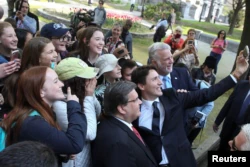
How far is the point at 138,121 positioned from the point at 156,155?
0.40 metres

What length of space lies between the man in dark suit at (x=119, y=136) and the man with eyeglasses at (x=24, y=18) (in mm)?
4257

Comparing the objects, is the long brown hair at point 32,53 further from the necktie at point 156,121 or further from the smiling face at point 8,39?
the necktie at point 156,121

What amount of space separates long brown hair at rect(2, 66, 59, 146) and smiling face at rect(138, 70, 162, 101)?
46.2 inches

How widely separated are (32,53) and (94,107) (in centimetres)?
88

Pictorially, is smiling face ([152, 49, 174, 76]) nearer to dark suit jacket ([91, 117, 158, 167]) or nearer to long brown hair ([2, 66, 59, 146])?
dark suit jacket ([91, 117, 158, 167])

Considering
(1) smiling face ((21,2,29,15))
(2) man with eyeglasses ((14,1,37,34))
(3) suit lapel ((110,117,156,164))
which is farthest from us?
(1) smiling face ((21,2,29,15))

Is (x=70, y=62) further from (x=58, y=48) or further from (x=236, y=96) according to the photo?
(x=236, y=96)

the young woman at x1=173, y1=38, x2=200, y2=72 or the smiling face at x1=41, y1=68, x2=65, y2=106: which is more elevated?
the smiling face at x1=41, y1=68, x2=65, y2=106

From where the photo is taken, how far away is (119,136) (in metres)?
2.18

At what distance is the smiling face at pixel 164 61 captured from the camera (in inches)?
139

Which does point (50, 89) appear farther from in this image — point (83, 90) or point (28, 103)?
point (83, 90)

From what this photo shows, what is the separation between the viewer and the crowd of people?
1894mm

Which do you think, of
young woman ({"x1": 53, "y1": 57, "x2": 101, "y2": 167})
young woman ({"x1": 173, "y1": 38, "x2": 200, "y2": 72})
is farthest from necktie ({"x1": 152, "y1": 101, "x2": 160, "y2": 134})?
young woman ({"x1": 173, "y1": 38, "x2": 200, "y2": 72})

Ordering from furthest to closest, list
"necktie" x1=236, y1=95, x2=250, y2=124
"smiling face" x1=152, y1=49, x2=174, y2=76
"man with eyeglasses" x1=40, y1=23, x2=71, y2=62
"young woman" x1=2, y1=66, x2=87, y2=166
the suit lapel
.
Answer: "necktie" x1=236, y1=95, x2=250, y2=124
"man with eyeglasses" x1=40, y1=23, x2=71, y2=62
"smiling face" x1=152, y1=49, x2=174, y2=76
the suit lapel
"young woman" x1=2, y1=66, x2=87, y2=166
